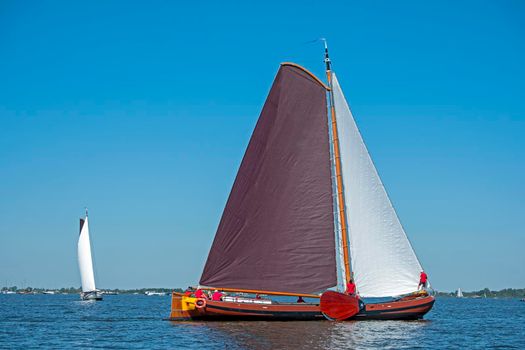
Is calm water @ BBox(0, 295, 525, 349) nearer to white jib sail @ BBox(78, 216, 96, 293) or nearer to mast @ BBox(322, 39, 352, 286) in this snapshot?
mast @ BBox(322, 39, 352, 286)

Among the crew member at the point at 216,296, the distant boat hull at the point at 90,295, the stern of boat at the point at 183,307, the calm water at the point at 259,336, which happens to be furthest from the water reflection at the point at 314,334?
the distant boat hull at the point at 90,295

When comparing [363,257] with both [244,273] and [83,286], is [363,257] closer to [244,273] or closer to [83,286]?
[244,273]

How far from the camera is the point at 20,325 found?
51.4 metres

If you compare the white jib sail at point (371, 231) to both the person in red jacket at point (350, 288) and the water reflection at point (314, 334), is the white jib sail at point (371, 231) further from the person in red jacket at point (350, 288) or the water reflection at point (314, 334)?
the water reflection at point (314, 334)

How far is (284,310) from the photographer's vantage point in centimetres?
4331

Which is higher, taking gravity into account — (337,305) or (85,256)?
(85,256)

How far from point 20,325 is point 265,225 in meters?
20.4

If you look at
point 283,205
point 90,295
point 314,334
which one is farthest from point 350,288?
point 90,295

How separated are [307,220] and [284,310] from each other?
19.5 feet

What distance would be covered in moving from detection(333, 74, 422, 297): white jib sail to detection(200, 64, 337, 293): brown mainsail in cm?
136

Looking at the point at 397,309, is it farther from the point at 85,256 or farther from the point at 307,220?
the point at 85,256

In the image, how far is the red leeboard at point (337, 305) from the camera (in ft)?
141

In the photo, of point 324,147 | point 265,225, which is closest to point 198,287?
point 265,225

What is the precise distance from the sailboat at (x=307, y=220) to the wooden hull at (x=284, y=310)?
0.10 metres
